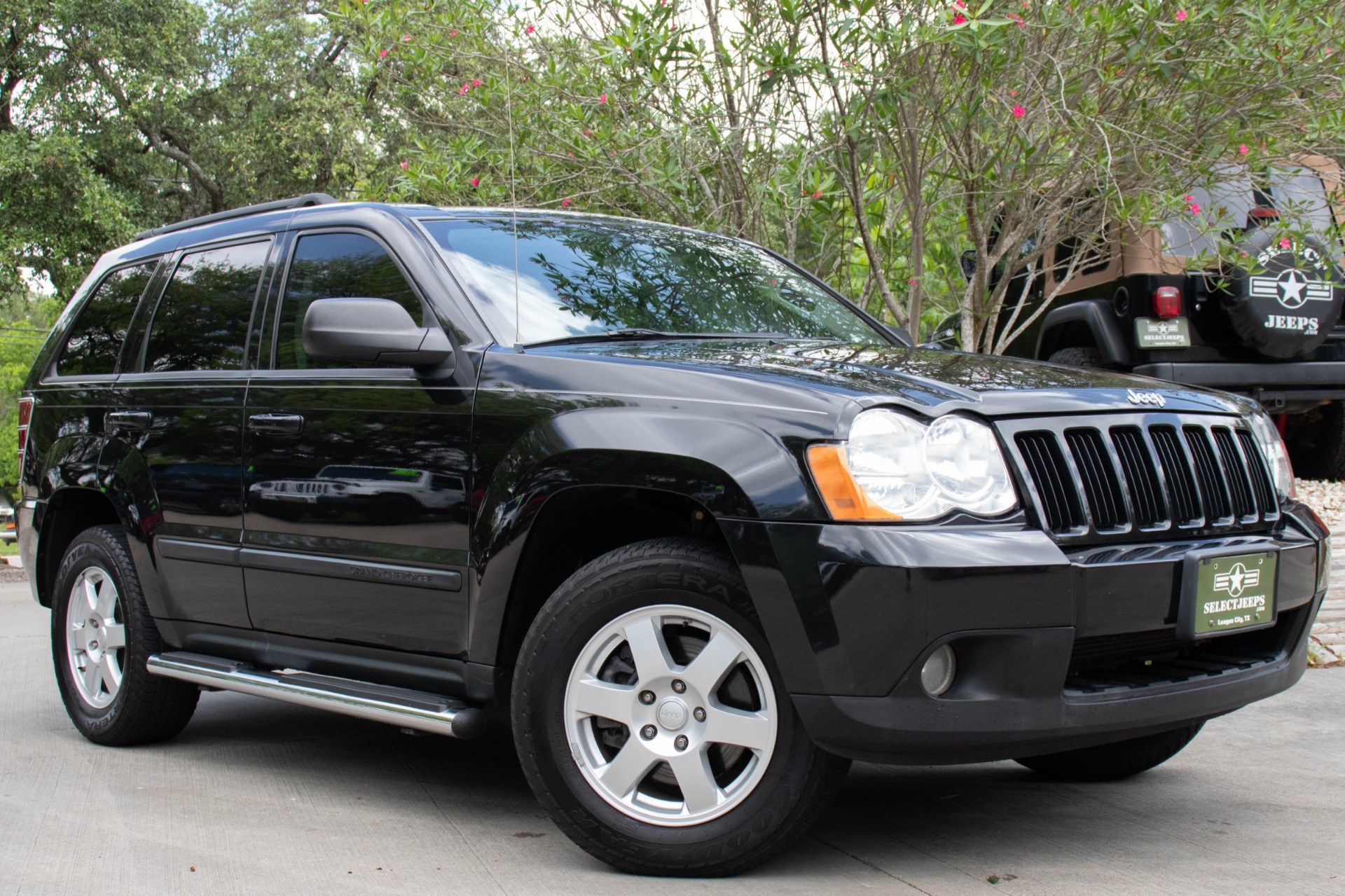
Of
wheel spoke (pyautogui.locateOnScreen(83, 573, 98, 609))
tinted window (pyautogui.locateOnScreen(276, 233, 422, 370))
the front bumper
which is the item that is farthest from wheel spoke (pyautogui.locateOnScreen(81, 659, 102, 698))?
the front bumper

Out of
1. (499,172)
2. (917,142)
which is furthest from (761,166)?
(499,172)

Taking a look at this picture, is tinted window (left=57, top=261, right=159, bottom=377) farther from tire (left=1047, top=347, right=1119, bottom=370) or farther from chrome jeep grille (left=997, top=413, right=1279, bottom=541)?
tire (left=1047, top=347, right=1119, bottom=370)

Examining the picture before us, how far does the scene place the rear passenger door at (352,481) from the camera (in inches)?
145

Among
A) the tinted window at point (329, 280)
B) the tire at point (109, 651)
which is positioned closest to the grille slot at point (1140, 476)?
the tinted window at point (329, 280)

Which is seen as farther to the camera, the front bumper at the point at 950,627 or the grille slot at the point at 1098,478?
the grille slot at the point at 1098,478

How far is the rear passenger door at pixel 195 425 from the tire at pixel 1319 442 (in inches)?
315

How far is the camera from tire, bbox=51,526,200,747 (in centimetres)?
482

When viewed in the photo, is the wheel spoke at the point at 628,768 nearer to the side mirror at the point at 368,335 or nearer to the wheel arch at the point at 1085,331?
the side mirror at the point at 368,335

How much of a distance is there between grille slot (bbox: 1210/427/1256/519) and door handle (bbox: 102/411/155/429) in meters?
3.44

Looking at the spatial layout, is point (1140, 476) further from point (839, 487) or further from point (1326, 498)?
point (1326, 498)

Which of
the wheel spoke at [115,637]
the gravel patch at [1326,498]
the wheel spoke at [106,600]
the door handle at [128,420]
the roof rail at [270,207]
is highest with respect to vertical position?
the roof rail at [270,207]

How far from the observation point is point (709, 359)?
3.45 m

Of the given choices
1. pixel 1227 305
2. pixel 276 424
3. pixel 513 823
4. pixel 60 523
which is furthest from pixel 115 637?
pixel 1227 305

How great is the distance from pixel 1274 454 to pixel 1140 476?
79 centimetres
